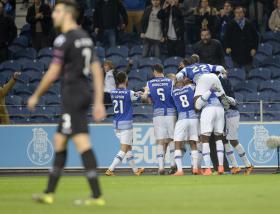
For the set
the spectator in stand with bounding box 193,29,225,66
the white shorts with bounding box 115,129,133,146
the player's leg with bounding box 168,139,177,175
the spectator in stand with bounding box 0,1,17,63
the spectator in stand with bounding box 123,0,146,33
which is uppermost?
the spectator in stand with bounding box 123,0,146,33

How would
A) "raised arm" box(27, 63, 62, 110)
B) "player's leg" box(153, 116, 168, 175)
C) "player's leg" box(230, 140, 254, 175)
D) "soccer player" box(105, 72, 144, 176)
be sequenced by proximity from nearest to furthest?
1. "raised arm" box(27, 63, 62, 110)
2. "player's leg" box(230, 140, 254, 175)
3. "soccer player" box(105, 72, 144, 176)
4. "player's leg" box(153, 116, 168, 175)

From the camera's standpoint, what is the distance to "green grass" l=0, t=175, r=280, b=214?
9516mm

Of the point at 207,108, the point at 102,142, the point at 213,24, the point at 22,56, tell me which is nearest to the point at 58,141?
the point at 207,108

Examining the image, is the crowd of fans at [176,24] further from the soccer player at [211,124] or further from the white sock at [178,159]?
the white sock at [178,159]

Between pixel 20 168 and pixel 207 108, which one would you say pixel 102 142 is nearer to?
pixel 20 168

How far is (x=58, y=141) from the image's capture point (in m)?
9.88

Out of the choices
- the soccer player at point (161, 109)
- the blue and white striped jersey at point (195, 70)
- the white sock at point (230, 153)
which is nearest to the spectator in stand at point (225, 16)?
the soccer player at point (161, 109)

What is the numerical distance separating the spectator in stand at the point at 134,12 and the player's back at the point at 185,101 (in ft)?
28.2

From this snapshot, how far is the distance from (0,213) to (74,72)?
1.81 metres

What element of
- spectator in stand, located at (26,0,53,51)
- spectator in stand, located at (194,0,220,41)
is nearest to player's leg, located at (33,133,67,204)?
spectator in stand, located at (194,0,220,41)

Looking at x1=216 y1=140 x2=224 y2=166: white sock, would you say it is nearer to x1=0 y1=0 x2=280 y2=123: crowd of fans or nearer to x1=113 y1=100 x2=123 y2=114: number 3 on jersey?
x1=113 y1=100 x2=123 y2=114: number 3 on jersey

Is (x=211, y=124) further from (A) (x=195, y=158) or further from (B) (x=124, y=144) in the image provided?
(B) (x=124, y=144)

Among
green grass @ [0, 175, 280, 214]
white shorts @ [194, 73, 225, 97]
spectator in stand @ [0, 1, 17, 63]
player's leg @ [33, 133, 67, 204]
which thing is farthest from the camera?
spectator in stand @ [0, 1, 17, 63]

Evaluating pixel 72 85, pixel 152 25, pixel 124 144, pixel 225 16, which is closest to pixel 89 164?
pixel 72 85
